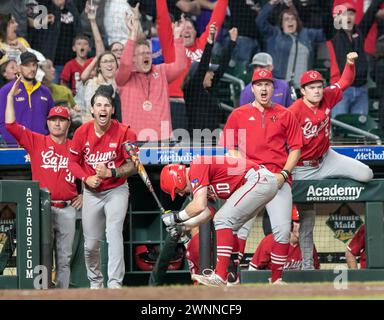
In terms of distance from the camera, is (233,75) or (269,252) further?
(233,75)

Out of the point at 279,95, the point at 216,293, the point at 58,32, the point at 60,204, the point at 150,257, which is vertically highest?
the point at 58,32

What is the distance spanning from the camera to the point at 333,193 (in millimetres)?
10352

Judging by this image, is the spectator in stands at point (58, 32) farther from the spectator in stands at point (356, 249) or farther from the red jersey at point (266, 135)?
the spectator in stands at point (356, 249)

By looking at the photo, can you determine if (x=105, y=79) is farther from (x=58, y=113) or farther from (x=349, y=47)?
(x=349, y=47)

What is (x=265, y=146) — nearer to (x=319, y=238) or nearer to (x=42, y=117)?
(x=319, y=238)

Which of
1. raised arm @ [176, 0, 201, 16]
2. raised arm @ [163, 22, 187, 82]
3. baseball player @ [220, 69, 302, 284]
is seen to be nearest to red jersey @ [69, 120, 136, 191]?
baseball player @ [220, 69, 302, 284]

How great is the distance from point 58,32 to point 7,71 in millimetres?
1084

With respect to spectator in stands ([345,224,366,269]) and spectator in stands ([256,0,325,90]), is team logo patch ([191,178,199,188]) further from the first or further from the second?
spectator in stands ([256,0,325,90])

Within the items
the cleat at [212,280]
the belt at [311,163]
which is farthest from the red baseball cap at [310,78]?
the cleat at [212,280]

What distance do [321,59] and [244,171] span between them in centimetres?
540

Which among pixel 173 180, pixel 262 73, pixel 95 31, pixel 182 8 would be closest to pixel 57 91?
pixel 95 31

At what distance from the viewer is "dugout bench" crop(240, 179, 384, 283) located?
397 inches
